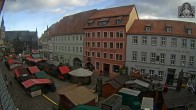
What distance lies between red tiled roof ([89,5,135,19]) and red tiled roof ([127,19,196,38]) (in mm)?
3312

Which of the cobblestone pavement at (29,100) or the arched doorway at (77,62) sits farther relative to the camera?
the arched doorway at (77,62)

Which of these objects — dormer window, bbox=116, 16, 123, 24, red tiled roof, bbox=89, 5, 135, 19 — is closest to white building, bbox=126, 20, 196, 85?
dormer window, bbox=116, 16, 123, 24

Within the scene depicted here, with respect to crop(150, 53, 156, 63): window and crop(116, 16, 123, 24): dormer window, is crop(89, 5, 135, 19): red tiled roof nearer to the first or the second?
crop(116, 16, 123, 24): dormer window

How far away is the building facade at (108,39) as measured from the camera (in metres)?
36.7

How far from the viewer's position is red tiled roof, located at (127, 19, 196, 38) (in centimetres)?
3157

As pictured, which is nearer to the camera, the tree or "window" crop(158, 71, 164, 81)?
"window" crop(158, 71, 164, 81)

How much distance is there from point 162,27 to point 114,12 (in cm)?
1116

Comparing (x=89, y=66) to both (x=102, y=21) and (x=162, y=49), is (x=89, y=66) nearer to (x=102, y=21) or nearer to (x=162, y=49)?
(x=102, y=21)

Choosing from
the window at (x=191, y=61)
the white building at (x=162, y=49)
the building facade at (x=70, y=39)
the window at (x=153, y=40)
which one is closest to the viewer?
the window at (x=191, y=61)

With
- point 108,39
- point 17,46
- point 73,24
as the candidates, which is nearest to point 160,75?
point 108,39

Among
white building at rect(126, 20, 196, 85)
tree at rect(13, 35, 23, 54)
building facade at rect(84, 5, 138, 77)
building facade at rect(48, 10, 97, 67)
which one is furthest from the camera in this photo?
tree at rect(13, 35, 23, 54)

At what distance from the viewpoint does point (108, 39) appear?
1543 inches

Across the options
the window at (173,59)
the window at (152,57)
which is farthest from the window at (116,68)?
the window at (173,59)

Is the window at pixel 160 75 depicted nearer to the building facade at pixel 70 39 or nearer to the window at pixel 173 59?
the window at pixel 173 59
